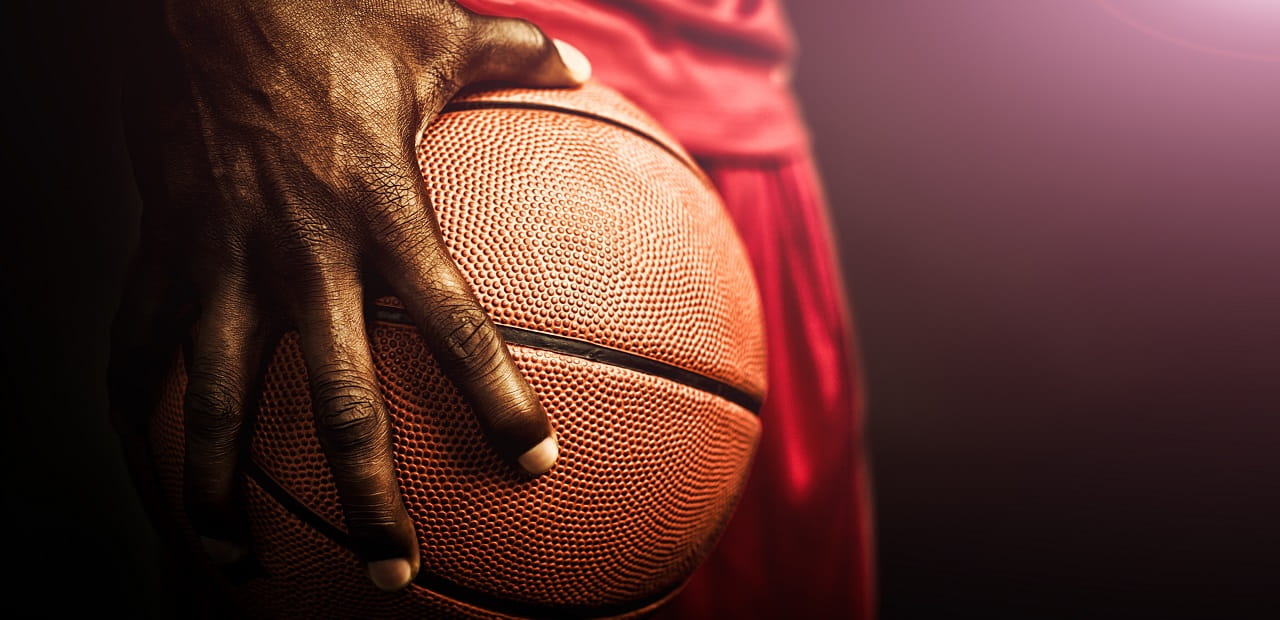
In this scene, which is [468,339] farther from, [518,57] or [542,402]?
[518,57]

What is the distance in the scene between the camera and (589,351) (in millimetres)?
A: 532

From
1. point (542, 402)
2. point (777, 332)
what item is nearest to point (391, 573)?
point (542, 402)

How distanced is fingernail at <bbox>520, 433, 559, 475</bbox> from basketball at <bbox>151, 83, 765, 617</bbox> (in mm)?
11

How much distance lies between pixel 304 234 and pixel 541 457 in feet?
0.69

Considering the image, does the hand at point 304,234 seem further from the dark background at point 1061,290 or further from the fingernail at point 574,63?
the dark background at point 1061,290

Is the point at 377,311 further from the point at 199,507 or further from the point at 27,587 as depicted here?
the point at 27,587

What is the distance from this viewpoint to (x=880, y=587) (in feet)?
3.31

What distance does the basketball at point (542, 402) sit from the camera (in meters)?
0.51

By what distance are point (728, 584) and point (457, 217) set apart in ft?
1.94

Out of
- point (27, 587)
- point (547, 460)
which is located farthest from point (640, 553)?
point (27, 587)

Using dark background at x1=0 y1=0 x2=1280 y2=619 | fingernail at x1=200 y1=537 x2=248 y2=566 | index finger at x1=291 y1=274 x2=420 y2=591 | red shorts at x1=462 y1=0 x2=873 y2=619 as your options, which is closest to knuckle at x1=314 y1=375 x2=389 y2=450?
index finger at x1=291 y1=274 x2=420 y2=591

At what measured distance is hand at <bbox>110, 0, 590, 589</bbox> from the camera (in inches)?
19.1

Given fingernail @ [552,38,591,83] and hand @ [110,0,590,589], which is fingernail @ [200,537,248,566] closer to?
hand @ [110,0,590,589]

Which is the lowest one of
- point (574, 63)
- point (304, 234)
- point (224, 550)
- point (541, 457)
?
point (224, 550)
